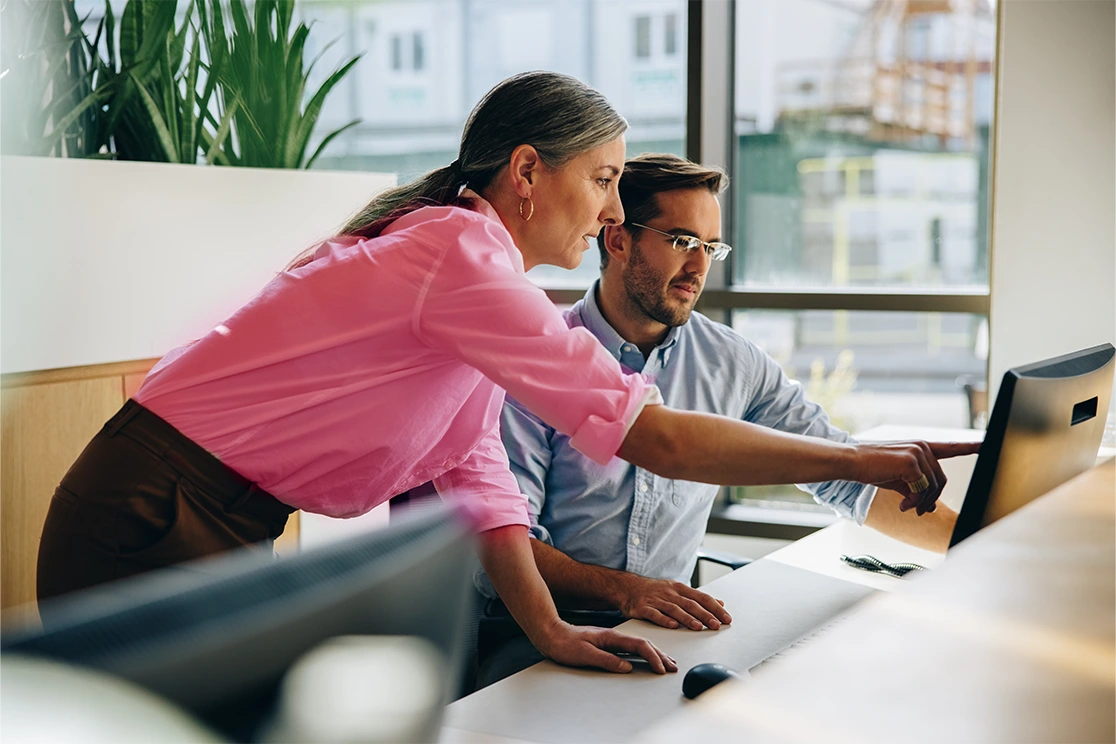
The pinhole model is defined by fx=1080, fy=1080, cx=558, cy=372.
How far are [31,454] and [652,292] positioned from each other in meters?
1.39

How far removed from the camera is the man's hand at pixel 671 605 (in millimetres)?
1514

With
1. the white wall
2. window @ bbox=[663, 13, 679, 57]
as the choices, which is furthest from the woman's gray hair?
window @ bbox=[663, 13, 679, 57]

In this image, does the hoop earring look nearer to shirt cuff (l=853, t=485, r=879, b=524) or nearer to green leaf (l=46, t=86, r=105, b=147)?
shirt cuff (l=853, t=485, r=879, b=524)

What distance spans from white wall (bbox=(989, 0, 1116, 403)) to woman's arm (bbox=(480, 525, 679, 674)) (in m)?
1.69

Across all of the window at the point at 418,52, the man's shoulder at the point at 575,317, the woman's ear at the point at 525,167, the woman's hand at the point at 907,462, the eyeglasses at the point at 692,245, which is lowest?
the woman's hand at the point at 907,462

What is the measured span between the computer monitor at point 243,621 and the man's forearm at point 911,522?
152cm

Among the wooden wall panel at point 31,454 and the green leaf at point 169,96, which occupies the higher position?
the green leaf at point 169,96

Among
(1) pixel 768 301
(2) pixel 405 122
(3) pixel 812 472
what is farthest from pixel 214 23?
(3) pixel 812 472

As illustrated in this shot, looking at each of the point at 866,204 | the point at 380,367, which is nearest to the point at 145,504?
the point at 380,367

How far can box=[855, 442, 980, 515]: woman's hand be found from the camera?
4.15 ft

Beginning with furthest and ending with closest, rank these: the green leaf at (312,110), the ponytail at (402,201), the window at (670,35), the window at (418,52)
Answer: the window at (418,52) → the window at (670,35) → the green leaf at (312,110) → the ponytail at (402,201)

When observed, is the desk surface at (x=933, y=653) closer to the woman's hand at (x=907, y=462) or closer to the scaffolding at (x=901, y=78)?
the woman's hand at (x=907, y=462)

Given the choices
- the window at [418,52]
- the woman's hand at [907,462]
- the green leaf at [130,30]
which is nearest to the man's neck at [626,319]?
the woman's hand at [907,462]

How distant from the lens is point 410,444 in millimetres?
1438
